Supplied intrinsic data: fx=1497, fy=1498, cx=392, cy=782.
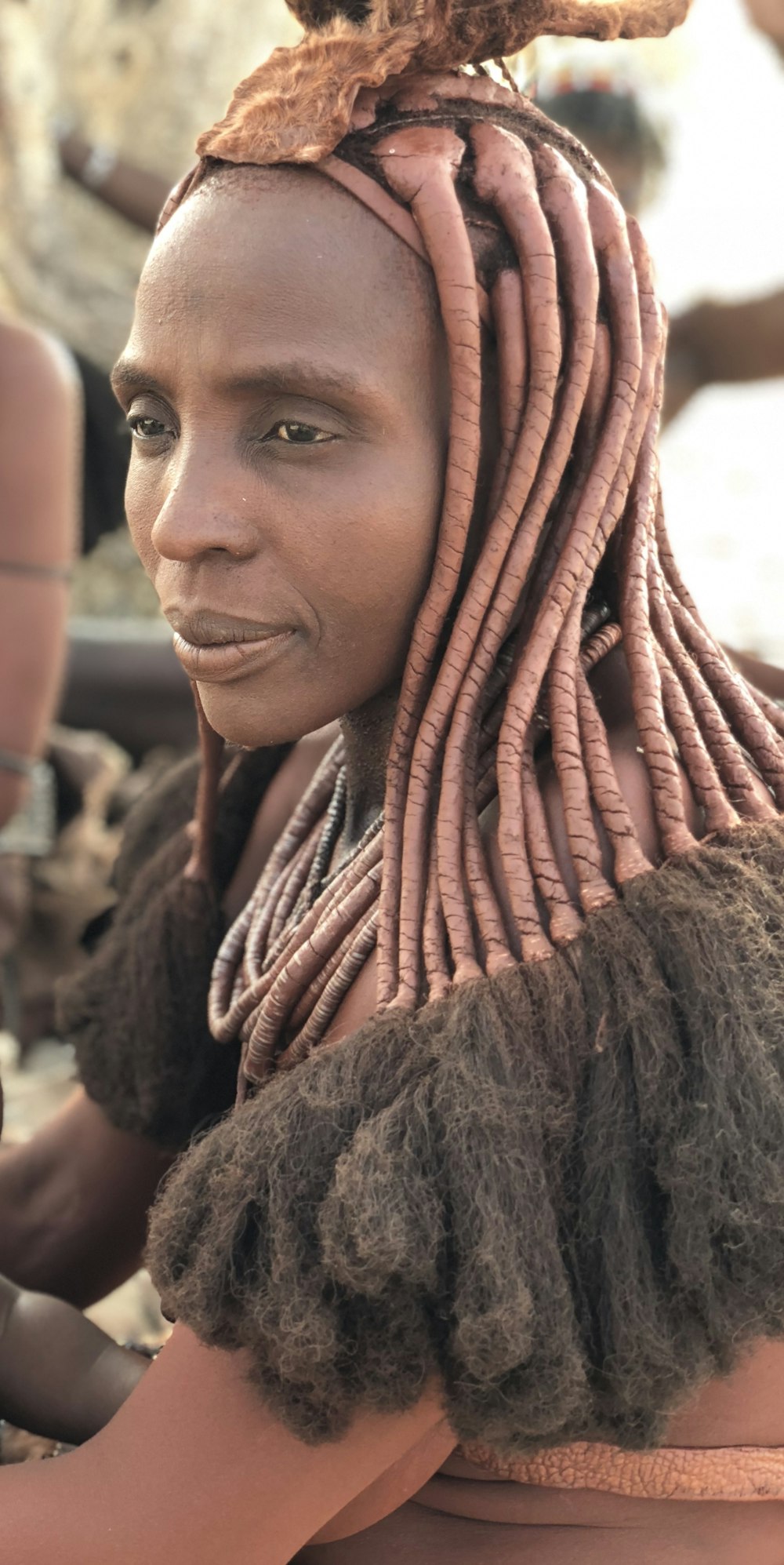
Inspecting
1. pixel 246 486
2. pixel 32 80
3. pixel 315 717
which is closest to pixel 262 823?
pixel 315 717

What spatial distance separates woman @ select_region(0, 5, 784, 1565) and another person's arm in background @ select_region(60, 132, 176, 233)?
3.25 m

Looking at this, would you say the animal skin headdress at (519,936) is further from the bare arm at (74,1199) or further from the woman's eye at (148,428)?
the bare arm at (74,1199)

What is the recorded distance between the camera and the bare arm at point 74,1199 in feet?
5.21

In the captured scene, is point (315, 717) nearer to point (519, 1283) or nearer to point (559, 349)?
point (559, 349)

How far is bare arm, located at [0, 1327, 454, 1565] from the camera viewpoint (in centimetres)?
96

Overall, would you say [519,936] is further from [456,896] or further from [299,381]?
[299,381]

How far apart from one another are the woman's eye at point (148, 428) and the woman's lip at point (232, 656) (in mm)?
165

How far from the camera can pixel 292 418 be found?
1.04 meters

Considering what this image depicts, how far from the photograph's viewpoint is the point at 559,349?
3.48 ft

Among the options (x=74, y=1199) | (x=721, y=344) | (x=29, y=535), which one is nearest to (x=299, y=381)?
(x=74, y=1199)

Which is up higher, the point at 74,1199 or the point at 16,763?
the point at 16,763

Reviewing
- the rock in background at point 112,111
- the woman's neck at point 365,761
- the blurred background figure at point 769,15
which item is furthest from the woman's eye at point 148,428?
the rock in background at point 112,111

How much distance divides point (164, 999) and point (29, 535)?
1.29 metres

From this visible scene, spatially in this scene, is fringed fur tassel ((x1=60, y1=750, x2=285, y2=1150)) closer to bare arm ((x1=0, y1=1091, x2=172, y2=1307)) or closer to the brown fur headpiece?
bare arm ((x1=0, y1=1091, x2=172, y2=1307))
